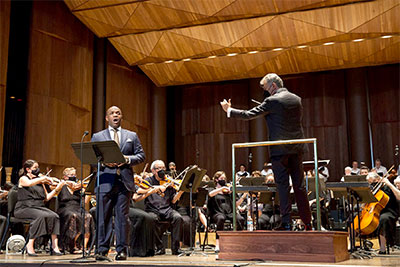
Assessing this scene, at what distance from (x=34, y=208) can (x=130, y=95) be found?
7.36 m

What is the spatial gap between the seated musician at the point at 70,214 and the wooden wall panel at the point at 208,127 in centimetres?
758

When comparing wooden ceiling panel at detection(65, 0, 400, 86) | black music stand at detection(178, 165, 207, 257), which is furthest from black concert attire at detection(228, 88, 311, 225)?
wooden ceiling panel at detection(65, 0, 400, 86)

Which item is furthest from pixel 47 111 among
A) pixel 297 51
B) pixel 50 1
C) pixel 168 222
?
pixel 297 51

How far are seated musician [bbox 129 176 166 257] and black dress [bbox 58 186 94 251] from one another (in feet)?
2.81

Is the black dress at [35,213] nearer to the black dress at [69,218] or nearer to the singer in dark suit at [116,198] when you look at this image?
the black dress at [69,218]

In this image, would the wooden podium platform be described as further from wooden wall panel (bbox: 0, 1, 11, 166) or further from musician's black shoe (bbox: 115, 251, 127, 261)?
wooden wall panel (bbox: 0, 1, 11, 166)

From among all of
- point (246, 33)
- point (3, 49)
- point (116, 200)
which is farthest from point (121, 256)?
point (246, 33)

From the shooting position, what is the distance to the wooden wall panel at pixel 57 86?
30.9 feet

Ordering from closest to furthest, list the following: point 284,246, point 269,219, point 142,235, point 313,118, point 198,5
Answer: point 284,246 < point 142,235 < point 269,219 < point 198,5 < point 313,118

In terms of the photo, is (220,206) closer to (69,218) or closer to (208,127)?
(69,218)

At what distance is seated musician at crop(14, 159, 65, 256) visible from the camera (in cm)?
538

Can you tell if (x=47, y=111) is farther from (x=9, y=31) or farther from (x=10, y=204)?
(x=10, y=204)

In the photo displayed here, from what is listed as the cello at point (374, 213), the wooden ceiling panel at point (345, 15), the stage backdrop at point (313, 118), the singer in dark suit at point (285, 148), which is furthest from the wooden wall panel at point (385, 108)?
the singer in dark suit at point (285, 148)

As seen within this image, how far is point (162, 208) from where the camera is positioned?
5699 mm
